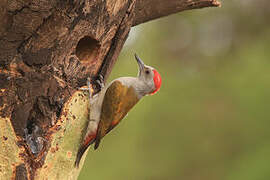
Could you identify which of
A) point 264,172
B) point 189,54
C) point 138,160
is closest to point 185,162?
point 138,160

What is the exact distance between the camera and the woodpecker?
377 centimetres

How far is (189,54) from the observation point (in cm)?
1153

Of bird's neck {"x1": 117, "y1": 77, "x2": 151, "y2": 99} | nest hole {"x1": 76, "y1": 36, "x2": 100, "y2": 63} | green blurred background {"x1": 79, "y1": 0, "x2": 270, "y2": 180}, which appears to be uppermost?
nest hole {"x1": 76, "y1": 36, "x2": 100, "y2": 63}

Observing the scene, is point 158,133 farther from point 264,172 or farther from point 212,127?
point 264,172

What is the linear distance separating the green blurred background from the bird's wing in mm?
3585

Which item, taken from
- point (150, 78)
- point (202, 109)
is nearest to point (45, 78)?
point (150, 78)

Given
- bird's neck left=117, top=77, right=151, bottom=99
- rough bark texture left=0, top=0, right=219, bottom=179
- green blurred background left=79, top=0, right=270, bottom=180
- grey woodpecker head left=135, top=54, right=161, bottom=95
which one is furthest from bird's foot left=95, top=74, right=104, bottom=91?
green blurred background left=79, top=0, right=270, bottom=180

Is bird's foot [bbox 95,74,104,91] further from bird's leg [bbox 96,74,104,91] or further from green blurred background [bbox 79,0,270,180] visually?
green blurred background [bbox 79,0,270,180]

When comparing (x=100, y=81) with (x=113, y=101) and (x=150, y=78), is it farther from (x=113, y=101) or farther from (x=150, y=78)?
(x=150, y=78)

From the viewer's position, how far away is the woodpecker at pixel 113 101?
12.4ft

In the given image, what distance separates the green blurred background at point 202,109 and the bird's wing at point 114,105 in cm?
359

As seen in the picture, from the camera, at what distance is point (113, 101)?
429cm

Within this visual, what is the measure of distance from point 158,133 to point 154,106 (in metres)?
0.63

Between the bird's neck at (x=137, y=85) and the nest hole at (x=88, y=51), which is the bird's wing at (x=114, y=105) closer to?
the bird's neck at (x=137, y=85)
